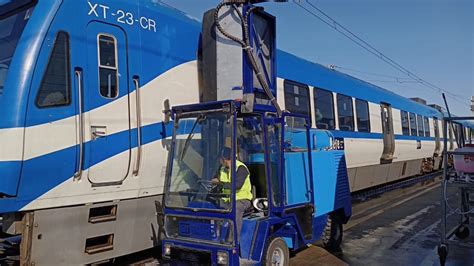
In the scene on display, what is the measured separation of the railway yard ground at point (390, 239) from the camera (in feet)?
22.1

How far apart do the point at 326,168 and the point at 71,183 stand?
374cm

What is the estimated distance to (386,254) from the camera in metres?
7.04

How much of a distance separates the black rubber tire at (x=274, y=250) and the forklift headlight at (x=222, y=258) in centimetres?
54

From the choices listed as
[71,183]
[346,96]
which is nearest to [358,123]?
[346,96]

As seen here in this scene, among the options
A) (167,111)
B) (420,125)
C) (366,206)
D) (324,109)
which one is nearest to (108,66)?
(167,111)

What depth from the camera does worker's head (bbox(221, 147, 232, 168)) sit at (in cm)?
509

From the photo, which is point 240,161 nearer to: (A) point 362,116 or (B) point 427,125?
(A) point 362,116

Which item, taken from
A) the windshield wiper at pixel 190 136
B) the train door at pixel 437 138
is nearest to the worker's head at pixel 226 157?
the windshield wiper at pixel 190 136

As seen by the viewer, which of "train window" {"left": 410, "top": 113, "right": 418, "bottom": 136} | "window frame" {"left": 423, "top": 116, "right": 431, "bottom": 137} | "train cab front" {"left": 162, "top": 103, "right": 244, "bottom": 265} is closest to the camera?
"train cab front" {"left": 162, "top": 103, "right": 244, "bottom": 265}

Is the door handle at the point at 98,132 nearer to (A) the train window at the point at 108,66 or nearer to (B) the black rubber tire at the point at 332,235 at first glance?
(A) the train window at the point at 108,66

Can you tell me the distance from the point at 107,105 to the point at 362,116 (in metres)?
9.75

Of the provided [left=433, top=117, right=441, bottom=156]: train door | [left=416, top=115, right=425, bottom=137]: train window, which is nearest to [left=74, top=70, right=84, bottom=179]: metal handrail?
[left=416, top=115, right=425, bottom=137]: train window

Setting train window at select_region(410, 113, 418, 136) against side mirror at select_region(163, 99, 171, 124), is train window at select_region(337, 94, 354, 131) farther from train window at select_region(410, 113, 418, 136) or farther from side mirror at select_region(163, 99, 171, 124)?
train window at select_region(410, 113, 418, 136)

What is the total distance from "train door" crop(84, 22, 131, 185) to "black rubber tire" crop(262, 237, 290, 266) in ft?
6.47
